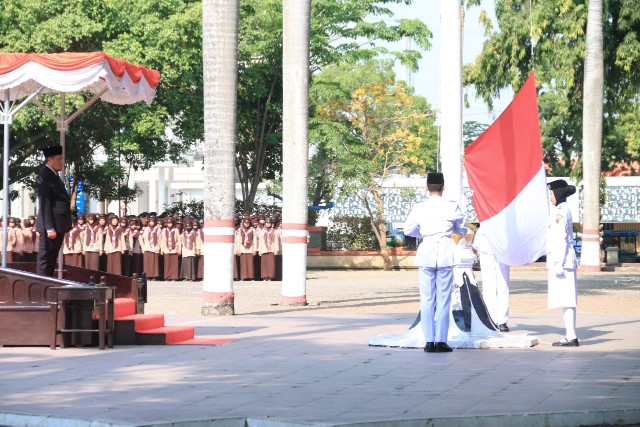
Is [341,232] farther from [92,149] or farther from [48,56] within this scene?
[48,56]

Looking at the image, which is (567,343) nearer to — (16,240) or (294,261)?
(294,261)

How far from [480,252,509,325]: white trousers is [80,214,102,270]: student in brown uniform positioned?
20.9 meters

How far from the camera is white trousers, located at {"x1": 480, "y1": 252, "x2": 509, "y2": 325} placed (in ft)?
56.1

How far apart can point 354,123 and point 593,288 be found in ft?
56.7

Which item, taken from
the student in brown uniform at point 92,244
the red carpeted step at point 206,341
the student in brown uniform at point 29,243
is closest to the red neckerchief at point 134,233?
the student in brown uniform at point 92,244

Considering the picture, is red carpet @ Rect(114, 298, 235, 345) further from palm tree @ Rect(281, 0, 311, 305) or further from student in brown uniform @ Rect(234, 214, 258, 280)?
student in brown uniform @ Rect(234, 214, 258, 280)

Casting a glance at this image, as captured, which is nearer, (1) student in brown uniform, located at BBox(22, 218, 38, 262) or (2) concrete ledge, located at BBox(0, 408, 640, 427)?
(2) concrete ledge, located at BBox(0, 408, 640, 427)


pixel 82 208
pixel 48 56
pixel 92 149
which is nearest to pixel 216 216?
pixel 48 56

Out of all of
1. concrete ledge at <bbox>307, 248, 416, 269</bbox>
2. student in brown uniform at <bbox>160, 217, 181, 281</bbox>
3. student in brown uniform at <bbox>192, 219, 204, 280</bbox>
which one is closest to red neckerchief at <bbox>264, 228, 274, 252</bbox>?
student in brown uniform at <bbox>192, 219, 204, 280</bbox>

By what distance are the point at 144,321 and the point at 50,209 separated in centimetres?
181

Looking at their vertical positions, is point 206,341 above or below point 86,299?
below

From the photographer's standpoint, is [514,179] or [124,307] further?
[124,307]

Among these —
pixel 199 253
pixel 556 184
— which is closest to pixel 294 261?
pixel 556 184

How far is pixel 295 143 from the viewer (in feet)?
76.7
